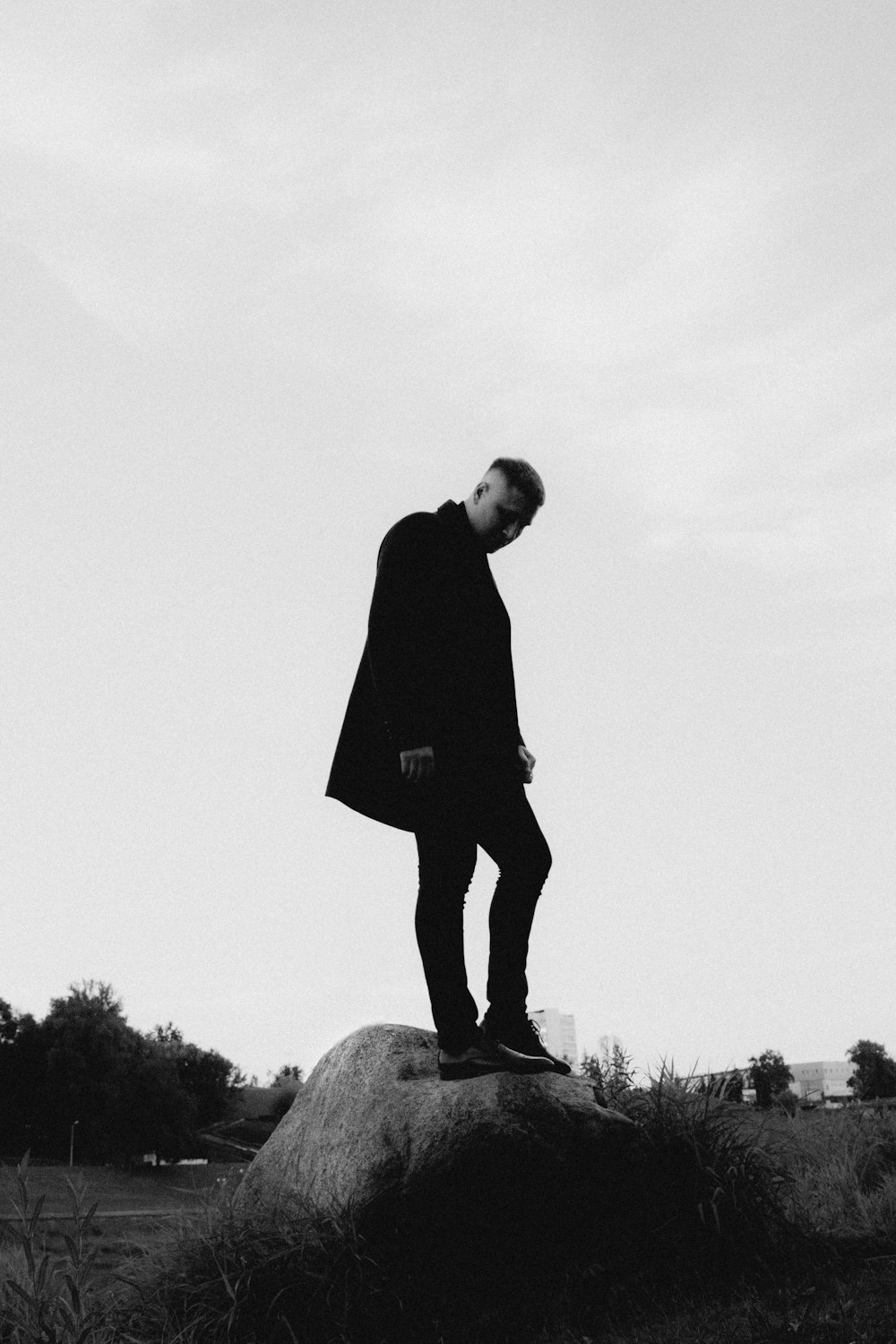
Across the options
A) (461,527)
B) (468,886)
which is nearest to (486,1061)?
(468,886)

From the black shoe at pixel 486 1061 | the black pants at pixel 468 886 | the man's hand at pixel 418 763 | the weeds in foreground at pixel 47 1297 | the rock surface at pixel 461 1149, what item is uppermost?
the man's hand at pixel 418 763

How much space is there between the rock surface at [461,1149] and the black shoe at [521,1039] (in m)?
0.12

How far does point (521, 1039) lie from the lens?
4812 mm

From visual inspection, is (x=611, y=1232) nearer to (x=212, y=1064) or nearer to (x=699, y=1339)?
(x=699, y=1339)

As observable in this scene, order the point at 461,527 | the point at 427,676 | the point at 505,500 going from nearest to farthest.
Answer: the point at 427,676, the point at 505,500, the point at 461,527

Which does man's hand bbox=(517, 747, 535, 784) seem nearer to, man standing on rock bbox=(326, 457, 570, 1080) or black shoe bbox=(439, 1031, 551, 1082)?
man standing on rock bbox=(326, 457, 570, 1080)

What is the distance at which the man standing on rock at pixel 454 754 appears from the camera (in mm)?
4574

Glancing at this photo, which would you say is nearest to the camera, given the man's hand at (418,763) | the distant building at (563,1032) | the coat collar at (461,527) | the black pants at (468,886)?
the man's hand at (418,763)

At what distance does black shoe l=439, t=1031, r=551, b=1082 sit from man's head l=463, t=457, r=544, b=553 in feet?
7.15

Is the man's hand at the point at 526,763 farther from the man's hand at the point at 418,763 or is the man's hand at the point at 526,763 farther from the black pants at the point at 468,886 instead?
the man's hand at the point at 418,763

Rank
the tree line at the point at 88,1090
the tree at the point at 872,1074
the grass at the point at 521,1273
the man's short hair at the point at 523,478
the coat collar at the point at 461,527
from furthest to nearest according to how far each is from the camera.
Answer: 1. the tree line at the point at 88,1090
2. the tree at the point at 872,1074
3. the coat collar at the point at 461,527
4. the man's short hair at the point at 523,478
5. the grass at the point at 521,1273

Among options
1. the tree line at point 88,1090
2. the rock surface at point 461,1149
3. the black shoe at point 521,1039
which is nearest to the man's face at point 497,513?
the black shoe at point 521,1039

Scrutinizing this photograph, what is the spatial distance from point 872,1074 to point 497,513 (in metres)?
30.5

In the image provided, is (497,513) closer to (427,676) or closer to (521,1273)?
(427,676)
